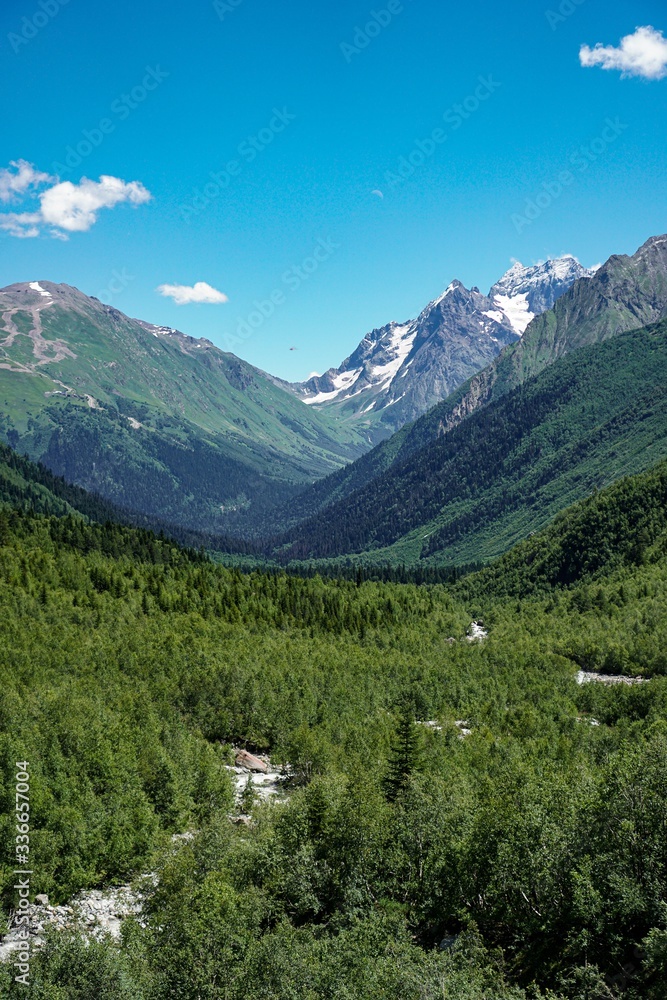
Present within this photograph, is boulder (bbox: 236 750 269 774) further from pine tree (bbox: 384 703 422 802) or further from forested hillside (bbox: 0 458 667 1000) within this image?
pine tree (bbox: 384 703 422 802)

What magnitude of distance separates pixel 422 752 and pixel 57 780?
155 feet

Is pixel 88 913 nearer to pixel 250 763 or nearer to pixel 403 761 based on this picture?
pixel 403 761

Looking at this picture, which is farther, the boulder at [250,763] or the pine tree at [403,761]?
the boulder at [250,763]

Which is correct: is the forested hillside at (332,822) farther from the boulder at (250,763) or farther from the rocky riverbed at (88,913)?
the boulder at (250,763)

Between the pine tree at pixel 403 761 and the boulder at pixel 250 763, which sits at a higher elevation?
the pine tree at pixel 403 761

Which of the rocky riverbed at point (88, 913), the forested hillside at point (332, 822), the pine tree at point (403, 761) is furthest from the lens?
the pine tree at point (403, 761)

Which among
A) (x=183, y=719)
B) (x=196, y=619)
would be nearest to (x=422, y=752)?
(x=183, y=719)

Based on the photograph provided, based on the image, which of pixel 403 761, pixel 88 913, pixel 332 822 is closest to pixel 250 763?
pixel 403 761

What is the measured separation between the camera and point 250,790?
3898 inches

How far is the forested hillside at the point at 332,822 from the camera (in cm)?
4872

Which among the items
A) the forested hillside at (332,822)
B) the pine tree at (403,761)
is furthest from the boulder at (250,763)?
the pine tree at (403,761)

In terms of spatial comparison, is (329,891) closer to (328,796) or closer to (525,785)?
(328,796)

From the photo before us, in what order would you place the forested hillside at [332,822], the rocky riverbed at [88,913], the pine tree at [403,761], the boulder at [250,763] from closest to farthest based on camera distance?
the forested hillside at [332,822]
the rocky riverbed at [88,913]
the pine tree at [403,761]
the boulder at [250,763]

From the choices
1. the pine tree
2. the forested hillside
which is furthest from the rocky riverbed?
the pine tree
